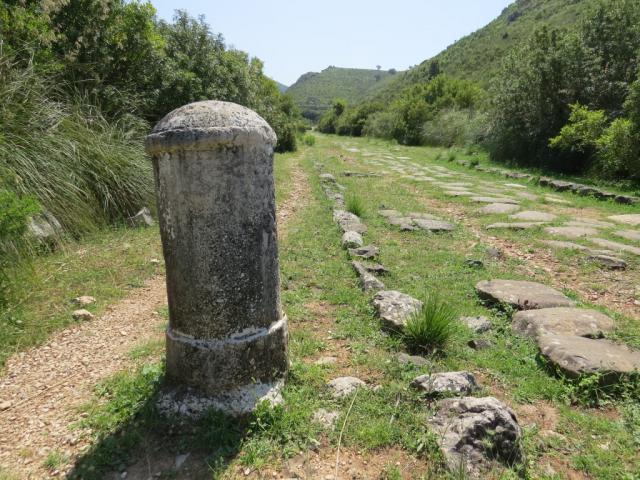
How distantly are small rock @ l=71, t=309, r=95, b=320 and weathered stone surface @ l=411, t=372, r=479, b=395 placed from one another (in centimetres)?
253

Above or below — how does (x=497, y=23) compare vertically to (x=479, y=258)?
above

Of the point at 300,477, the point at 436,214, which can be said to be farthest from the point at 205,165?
the point at 436,214

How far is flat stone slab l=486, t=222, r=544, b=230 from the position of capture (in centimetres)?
536

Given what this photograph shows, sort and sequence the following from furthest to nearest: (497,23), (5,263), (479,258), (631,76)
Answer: (497,23), (631,76), (479,258), (5,263)

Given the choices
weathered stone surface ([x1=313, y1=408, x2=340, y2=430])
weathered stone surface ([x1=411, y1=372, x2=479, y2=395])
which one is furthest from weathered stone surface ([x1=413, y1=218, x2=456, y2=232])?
weathered stone surface ([x1=313, y1=408, x2=340, y2=430])

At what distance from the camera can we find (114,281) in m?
3.79

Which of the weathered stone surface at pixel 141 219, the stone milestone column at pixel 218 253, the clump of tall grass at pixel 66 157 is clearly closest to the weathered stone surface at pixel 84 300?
the clump of tall grass at pixel 66 157

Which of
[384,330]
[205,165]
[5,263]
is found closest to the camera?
[205,165]

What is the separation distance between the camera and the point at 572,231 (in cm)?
509

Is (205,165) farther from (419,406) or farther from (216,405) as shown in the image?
(419,406)

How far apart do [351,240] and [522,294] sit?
6.37 ft

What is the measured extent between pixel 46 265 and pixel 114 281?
686 mm

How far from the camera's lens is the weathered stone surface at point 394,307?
109 inches

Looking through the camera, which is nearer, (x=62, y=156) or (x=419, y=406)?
(x=419, y=406)
